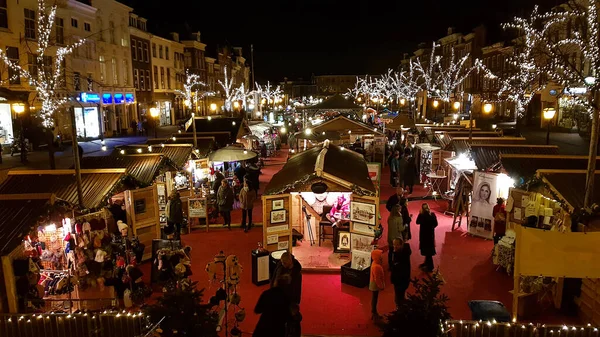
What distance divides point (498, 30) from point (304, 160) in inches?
1844

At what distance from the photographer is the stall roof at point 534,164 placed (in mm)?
11242

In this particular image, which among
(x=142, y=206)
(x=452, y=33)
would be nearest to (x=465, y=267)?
(x=142, y=206)

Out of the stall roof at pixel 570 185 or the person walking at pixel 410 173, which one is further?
the person walking at pixel 410 173

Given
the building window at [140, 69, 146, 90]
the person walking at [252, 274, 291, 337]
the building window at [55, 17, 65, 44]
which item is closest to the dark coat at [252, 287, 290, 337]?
the person walking at [252, 274, 291, 337]

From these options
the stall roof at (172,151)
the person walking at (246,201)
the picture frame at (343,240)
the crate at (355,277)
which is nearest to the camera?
the crate at (355,277)

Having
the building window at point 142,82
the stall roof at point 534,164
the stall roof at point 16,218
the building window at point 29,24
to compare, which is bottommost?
the stall roof at point 16,218

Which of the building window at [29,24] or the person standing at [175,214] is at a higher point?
the building window at [29,24]

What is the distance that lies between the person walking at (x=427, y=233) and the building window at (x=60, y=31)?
101ft

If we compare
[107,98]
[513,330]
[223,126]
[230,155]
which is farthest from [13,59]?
[513,330]

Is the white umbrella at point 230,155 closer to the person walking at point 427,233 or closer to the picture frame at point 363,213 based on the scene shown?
the picture frame at point 363,213

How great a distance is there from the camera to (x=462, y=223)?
14.8 meters

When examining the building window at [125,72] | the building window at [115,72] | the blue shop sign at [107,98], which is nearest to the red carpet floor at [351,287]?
the blue shop sign at [107,98]

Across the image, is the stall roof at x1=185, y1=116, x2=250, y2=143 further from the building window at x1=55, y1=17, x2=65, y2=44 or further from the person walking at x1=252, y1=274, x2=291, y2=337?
the person walking at x1=252, y1=274, x2=291, y2=337

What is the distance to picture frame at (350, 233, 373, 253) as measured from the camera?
10.6 metres
